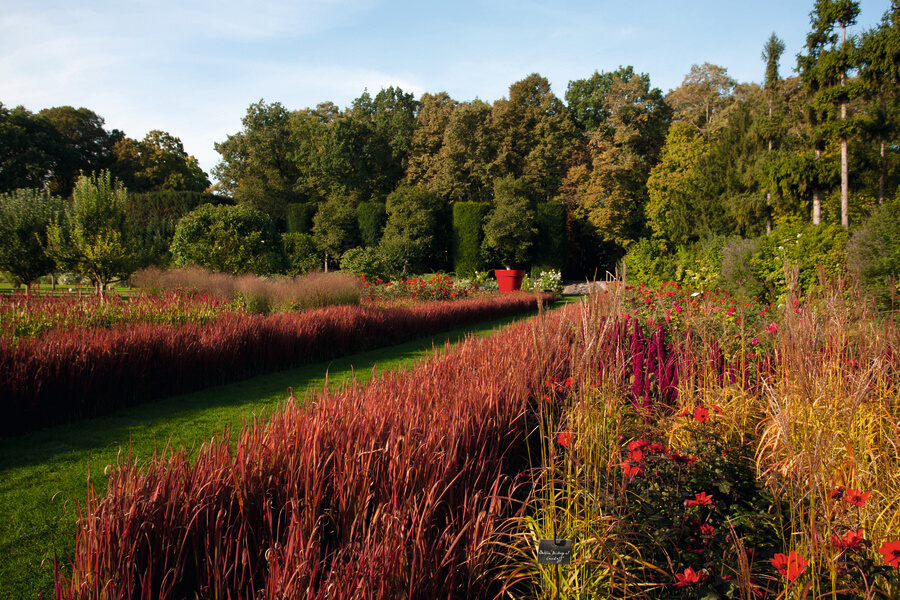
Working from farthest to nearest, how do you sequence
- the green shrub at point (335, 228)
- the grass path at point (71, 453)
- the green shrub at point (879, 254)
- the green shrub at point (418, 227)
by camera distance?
1. the green shrub at point (335, 228)
2. the green shrub at point (418, 227)
3. the green shrub at point (879, 254)
4. the grass path at point (71, 453)

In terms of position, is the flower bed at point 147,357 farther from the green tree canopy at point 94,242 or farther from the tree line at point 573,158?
the tree line at point 573,158

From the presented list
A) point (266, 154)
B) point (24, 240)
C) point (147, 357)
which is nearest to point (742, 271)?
point (147, 357)

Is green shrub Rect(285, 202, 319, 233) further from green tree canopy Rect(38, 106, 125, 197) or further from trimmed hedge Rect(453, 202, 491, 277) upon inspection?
green tree canopy Rect(38, 106, 125, 197)

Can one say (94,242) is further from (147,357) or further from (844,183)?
(844,183)

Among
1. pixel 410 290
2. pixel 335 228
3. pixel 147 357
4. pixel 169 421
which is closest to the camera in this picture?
pixel 169 421

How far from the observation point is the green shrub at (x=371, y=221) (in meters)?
23.3

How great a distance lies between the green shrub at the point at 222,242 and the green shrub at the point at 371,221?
11.6 metres

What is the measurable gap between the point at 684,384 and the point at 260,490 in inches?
111

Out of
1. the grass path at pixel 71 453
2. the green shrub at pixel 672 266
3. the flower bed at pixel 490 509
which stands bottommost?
the grass path at pixel 71 453

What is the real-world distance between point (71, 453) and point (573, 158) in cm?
2609

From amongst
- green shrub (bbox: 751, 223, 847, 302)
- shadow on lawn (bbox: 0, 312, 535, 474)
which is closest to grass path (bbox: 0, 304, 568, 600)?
shadow on lawn (bbox: 0, 312, 535, 474)

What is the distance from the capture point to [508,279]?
702 inches

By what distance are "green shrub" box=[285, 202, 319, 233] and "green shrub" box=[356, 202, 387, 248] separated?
316cm

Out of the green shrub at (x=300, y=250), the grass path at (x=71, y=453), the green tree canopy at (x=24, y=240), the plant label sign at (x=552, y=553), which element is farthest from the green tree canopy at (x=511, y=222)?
the plant label sign at (x=552, y=553)
